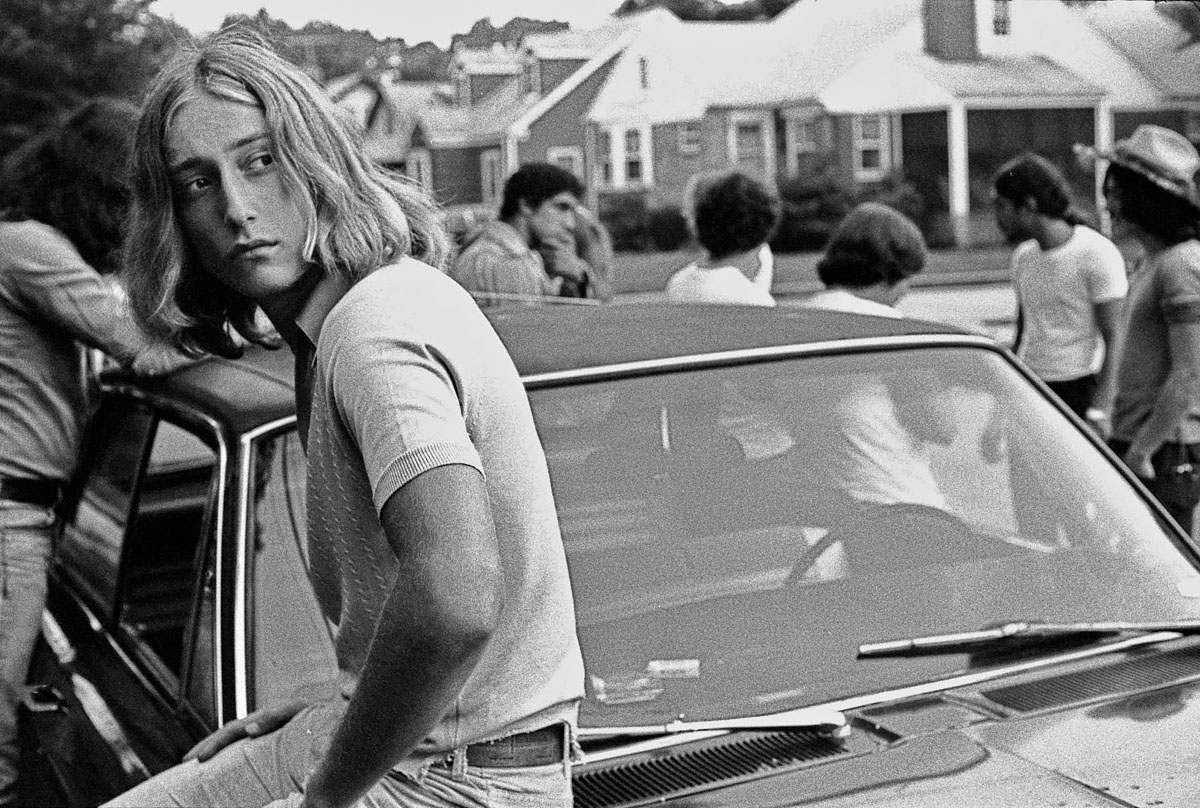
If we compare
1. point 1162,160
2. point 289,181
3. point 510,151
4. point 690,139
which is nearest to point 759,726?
point 289,181

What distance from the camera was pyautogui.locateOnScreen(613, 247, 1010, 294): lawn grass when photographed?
26.7m

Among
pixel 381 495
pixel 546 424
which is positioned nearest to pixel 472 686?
pixel 381 495

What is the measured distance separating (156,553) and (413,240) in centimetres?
181

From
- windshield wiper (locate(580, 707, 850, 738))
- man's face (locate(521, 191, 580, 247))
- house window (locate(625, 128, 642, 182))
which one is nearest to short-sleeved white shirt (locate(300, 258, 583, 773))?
windshield wiper (locate(580, 707, 850, 738))

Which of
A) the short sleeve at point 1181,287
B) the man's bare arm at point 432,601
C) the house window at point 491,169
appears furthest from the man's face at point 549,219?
the man's bare arm at point 432,601

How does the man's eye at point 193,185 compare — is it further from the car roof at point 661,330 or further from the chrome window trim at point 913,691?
the car roof at point 661,330

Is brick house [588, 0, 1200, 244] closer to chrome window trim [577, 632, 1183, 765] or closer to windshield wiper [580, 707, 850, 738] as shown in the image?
chrome window trim [577, 632, 1183, 765]

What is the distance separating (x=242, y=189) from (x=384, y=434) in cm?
40

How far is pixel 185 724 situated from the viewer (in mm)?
2643

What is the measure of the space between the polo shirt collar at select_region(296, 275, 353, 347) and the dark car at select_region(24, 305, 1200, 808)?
750mm

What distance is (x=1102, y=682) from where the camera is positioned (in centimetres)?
237

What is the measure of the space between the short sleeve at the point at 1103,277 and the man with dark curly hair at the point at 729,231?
1260 millimetres

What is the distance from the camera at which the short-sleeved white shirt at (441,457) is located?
1546mm

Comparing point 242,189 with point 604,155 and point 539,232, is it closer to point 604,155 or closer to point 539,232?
point 539,232
